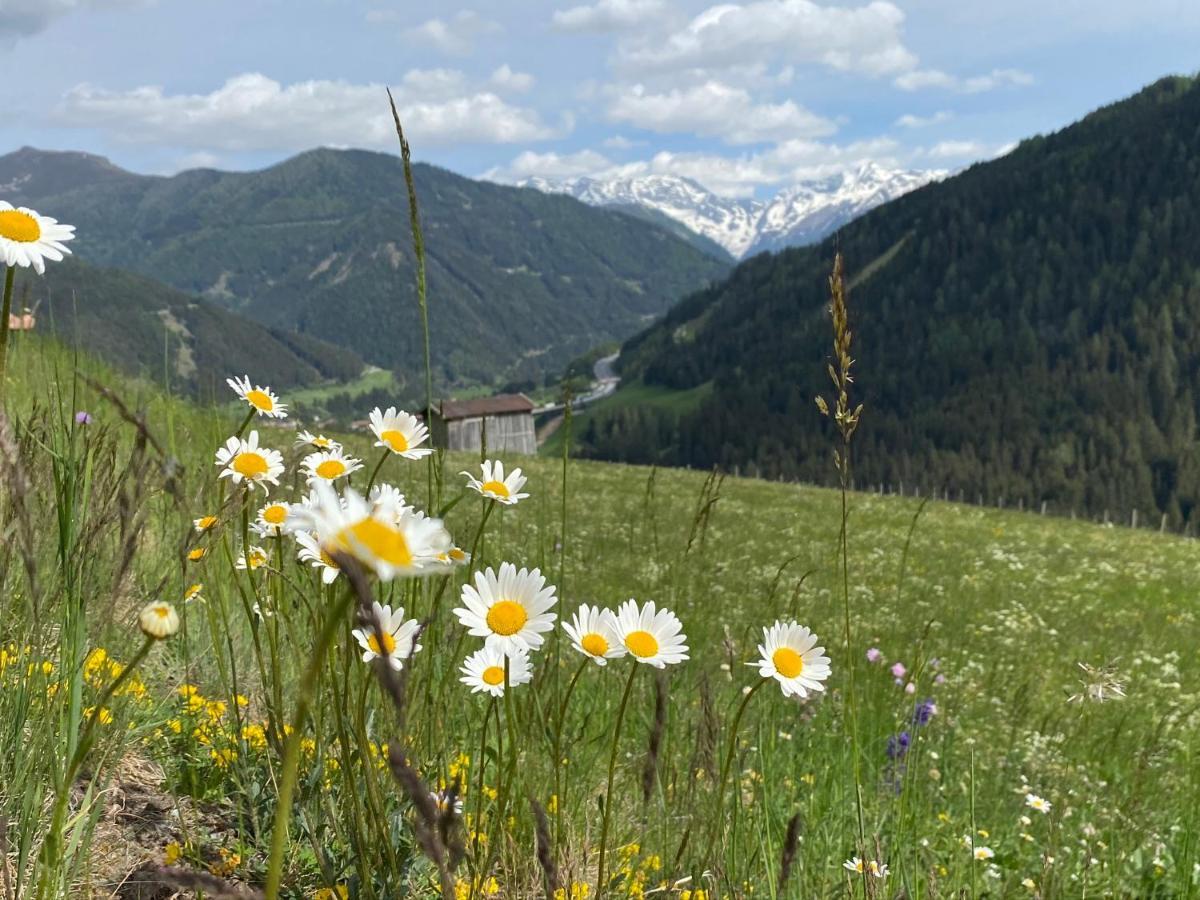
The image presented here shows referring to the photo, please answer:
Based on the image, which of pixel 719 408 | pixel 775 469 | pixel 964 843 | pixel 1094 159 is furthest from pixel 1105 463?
pixel 964 843

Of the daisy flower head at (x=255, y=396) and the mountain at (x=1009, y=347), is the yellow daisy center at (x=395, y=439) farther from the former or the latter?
the mountain at (x=1009, y=347)

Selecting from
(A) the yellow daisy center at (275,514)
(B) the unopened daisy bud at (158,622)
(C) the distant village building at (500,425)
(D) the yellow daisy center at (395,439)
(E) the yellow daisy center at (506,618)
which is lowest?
(C) the distant village building at (500,425)

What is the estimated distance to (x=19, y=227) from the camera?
1.84 metres

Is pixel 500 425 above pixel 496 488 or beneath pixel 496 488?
beneath

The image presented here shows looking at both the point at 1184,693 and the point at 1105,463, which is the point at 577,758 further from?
the point at 1105,463

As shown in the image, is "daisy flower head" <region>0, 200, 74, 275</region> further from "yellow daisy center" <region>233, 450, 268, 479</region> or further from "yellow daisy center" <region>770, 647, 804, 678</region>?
"yellow daisy center" <region>770, 647, 804, 678</region>

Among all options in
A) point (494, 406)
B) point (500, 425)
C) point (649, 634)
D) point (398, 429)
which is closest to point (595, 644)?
point (649, 634)

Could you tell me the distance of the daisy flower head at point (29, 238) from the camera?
1679 mm

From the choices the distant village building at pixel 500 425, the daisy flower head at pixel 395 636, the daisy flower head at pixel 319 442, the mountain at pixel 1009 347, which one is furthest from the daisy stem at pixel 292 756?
the mountain at pixel 1009 347

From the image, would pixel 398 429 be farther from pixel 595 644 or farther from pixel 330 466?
pixel 595 644

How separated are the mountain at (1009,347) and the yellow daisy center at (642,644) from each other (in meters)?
108

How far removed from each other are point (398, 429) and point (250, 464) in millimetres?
419

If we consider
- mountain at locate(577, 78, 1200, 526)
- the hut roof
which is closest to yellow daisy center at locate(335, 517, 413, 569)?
the hut roof

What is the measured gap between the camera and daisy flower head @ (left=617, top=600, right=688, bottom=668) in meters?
1.87
